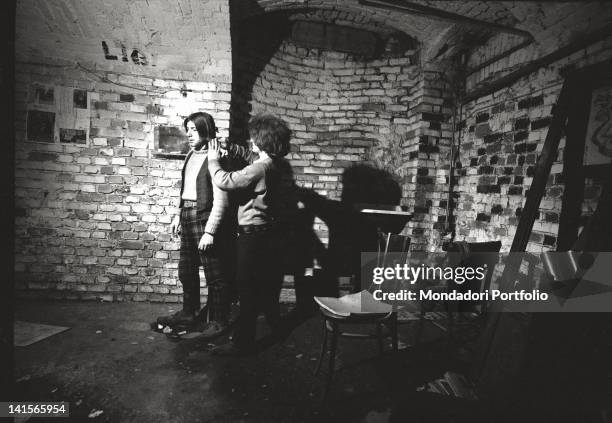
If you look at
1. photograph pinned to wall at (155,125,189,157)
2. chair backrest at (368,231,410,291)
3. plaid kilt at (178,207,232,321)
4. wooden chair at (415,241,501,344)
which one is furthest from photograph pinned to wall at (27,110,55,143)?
wooden chair at (415,241,501,344)

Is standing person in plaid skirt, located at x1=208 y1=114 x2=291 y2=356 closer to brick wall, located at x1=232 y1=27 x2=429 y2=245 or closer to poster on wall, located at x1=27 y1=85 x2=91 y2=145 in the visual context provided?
brick wall, located at x1=232 y1=27 x2=429 y2=245

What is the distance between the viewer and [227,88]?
356cm

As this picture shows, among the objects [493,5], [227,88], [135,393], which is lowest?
[135,393]

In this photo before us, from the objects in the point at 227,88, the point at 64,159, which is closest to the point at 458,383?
the point at 227,88

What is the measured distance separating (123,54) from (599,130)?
448cm

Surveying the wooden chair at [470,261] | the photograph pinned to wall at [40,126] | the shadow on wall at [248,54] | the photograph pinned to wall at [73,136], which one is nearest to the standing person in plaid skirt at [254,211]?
the shadow on wall at [248,54]

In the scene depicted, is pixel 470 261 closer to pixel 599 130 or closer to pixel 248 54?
pixel 599 130

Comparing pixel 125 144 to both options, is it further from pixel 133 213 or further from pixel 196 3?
pixel 196 3

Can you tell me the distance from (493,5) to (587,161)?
5.05 feet

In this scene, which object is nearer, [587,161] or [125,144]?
[587,161]

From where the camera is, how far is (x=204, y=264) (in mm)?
2938

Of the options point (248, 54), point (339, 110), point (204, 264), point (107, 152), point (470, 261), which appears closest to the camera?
point (204, 264)

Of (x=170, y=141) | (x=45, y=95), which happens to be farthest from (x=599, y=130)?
(x=45, y=95)

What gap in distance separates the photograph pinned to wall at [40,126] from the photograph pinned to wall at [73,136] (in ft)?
0.35
